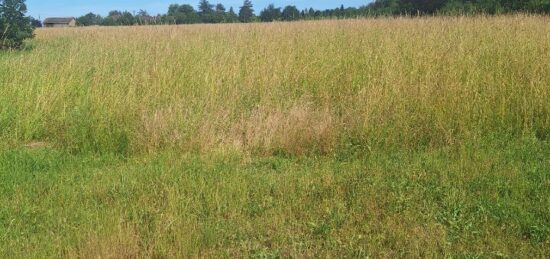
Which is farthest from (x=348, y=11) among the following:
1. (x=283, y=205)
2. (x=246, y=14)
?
(x=283, y=205)

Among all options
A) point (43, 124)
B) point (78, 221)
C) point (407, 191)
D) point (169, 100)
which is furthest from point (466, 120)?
point (43, 124)

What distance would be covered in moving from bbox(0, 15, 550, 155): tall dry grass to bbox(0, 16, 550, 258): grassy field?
29mm

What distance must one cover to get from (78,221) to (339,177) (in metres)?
2.15

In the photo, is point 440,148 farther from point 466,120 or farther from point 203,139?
point 203,139

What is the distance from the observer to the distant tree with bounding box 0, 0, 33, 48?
19.3 meters

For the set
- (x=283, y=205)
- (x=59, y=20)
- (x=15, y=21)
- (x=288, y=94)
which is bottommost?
(x=283, y=205)

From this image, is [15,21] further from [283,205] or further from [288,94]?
[283,205]

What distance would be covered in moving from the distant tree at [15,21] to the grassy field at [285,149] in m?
12.0

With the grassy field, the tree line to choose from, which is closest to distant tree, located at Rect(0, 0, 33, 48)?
the tree line

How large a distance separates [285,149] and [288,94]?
69.6 inches

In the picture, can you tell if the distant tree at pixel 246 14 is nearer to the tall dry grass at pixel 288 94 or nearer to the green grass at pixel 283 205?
the tall dry grass at pixel 288 94

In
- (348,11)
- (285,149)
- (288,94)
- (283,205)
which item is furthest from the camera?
(348,11)

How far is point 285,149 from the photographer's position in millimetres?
5266

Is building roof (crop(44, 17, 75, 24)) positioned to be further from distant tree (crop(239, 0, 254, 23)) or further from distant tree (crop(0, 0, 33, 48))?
distant tree (crop(239, 0, 254, 23))
